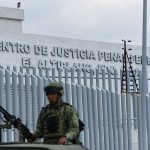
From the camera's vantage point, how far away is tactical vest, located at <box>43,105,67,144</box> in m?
6.17

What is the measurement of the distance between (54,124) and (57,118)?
7 centimetres

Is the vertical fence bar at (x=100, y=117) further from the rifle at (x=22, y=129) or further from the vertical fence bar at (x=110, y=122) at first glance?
the rifle at (x=22, y=129)

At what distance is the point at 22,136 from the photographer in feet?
22.9

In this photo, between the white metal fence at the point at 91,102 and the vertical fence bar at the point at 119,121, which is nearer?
the white metal fence at the point at 91,102

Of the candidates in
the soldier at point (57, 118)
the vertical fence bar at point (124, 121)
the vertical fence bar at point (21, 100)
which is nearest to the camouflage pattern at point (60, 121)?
the soldier at point (57, 118)

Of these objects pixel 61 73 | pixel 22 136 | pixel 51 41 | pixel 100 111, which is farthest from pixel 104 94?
pixel 51 41

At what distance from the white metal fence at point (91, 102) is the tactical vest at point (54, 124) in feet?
13.1

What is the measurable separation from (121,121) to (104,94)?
69 cm

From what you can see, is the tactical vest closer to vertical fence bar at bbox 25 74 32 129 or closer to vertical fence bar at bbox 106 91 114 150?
vertical fence bar at bbox 25 74 32 129

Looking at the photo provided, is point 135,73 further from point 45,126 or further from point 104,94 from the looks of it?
point 45,126

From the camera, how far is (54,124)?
6.20 m

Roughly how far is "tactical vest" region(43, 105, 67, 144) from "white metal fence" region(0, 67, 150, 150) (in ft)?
13.1

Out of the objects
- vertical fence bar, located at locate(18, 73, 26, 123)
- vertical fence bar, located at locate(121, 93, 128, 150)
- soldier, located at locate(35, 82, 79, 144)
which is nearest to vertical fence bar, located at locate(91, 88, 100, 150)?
vertical fence bar, located at locate(121, 93, 128, 150)

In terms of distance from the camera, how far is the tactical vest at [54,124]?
20.2 ft
